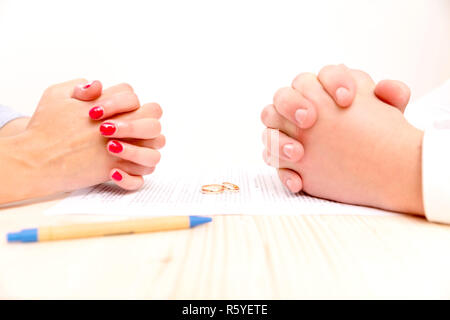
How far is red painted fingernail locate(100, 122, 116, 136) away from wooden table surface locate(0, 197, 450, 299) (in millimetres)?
Result: 170

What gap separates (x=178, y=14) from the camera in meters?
1.46

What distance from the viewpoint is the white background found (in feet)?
4.77

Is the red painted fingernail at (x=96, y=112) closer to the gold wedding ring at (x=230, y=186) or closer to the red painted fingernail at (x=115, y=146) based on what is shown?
the red painted fingernail at (x=115, y=146)

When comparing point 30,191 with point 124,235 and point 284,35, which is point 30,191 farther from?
point 284,35

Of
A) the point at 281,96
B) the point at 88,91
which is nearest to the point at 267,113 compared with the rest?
the point at 281,96

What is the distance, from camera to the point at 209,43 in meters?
1.46

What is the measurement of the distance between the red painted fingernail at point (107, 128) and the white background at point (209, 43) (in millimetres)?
784

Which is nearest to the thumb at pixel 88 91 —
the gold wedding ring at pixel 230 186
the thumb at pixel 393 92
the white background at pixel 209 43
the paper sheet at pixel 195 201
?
the paper sheet at pixel 195 201

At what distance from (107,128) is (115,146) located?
3 centimetres

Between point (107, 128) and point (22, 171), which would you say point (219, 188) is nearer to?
point (107, 128)

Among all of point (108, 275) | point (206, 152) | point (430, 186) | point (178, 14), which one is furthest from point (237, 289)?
point (178, 14)

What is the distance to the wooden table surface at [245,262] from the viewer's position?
373 millimetres

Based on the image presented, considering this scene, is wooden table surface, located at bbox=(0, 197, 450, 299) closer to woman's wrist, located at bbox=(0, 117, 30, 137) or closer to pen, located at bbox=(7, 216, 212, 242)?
pen, located at bbox=(7, 216, 212, 242)

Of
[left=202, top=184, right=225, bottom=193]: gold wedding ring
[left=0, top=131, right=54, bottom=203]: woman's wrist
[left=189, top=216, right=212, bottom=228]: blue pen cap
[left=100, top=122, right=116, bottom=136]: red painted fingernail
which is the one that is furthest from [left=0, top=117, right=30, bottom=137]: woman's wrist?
[left=189, top=216, right=212, bottom=228]: blue pen cap
